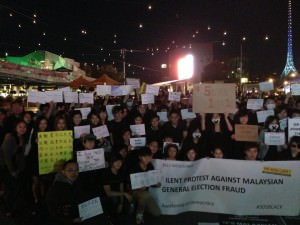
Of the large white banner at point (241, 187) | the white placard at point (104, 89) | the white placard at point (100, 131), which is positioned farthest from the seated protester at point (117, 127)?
the large white banner at point (241, 187)

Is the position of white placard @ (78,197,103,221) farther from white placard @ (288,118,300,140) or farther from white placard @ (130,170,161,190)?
white placard @ (288,118,300,140)

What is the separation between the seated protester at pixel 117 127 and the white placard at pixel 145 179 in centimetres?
164

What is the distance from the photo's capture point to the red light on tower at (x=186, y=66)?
113 ft

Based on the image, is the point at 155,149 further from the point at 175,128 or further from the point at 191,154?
the point at 175,128

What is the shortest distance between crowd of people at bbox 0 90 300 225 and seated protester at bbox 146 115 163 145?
0.02m

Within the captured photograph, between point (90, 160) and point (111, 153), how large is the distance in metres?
0.68

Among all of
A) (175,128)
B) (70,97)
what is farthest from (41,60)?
(175,128)

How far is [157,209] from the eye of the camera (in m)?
5.21

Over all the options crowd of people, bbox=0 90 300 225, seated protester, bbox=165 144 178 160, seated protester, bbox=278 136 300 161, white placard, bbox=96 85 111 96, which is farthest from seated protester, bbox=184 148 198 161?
white placard, bbox=96 85 111 96

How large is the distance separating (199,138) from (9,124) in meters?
3.84

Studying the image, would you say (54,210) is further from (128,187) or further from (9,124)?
(9,124)

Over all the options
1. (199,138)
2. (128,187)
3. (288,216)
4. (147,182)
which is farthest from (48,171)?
(288,216)

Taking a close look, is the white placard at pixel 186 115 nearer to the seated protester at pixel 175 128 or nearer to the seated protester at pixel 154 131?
the seated protester at pixel 175 128

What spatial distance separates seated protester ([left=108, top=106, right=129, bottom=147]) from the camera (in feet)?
23.1
